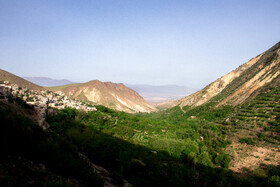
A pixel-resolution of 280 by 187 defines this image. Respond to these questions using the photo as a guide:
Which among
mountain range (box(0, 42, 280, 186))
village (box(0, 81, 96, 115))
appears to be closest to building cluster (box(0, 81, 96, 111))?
village (box(0, 81, 96, 115))

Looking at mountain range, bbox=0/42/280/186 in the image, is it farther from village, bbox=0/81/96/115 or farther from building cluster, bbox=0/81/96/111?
building cluster, bbox=0/81/96/111

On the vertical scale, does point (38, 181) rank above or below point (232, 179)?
above

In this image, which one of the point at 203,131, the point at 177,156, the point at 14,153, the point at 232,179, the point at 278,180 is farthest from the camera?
the point at 203,131

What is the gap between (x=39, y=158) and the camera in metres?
8.49

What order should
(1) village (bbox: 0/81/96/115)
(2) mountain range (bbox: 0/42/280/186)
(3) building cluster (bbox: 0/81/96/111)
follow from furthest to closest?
(3) building cluster (bbox: 0/81/96/111), (1) village (bbox: 0/81/96/115), (2) mountain range (bbox: 0/42/280/186)

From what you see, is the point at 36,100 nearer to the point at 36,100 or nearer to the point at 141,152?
the point at 36,100

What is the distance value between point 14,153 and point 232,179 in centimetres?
2624

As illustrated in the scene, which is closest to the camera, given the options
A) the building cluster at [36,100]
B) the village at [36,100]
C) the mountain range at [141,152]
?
the mountain range at [141,152]

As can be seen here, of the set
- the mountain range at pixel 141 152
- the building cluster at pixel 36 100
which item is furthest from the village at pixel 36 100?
the mountain range at pixel 141 152

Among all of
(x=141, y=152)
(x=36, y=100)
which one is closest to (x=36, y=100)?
(x=36, y=100)

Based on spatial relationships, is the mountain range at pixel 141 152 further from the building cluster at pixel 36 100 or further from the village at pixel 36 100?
the building cluster at pixel 36 100

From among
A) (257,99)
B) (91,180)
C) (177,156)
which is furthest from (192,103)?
(91,180)

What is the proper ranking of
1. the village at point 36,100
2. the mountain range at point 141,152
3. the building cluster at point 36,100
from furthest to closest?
the building cluster at point 36,100, the village at point 36,100, the mountain range at point 141,152

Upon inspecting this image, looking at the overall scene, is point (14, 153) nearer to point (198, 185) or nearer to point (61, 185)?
point (61, 185)
